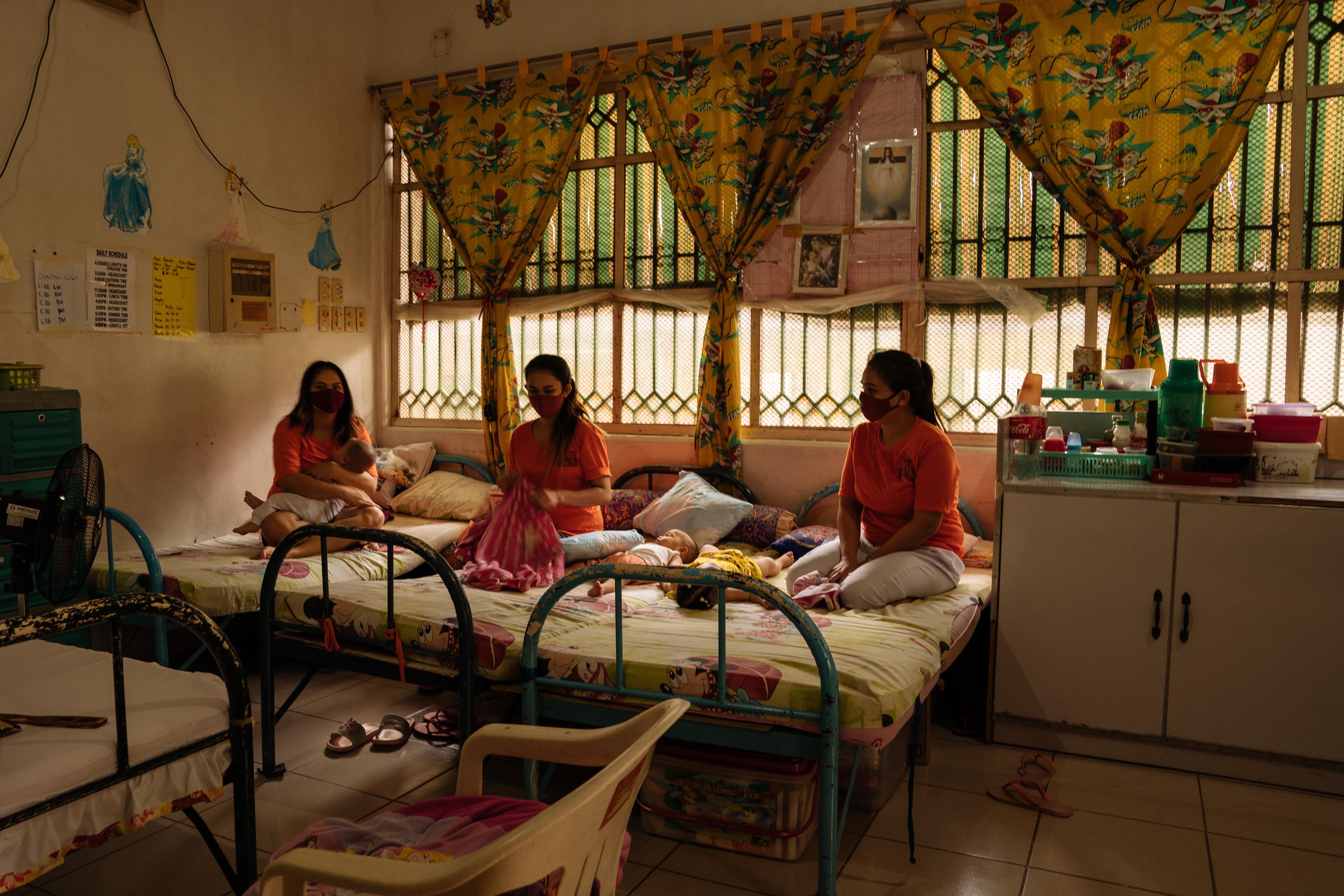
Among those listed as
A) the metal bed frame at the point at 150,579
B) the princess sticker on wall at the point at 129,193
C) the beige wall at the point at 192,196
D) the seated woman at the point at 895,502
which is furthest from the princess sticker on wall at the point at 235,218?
the seated woman at the point at 895,502

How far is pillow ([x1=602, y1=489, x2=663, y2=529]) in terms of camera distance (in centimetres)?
446

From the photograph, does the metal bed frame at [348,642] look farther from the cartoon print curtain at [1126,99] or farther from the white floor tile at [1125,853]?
the cartoon print curtain at [1126,99]

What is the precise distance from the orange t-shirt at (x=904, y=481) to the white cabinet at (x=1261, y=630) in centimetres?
75

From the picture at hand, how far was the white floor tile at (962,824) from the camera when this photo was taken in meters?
2.55

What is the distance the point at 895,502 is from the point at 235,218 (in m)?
3.63

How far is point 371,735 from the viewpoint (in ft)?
10.9

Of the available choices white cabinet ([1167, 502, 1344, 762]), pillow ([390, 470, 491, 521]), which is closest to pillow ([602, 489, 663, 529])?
pillow ([390, 470, 491, 521])

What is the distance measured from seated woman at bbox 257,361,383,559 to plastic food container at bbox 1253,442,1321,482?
11.6 feet

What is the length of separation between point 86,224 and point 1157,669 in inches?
185

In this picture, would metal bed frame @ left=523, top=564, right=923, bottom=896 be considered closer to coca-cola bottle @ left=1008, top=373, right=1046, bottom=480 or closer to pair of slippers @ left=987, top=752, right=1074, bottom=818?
pair of slippers @ left=987, top=752, right=1074, bottom=818

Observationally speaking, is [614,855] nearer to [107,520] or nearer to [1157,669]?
[1157,669]

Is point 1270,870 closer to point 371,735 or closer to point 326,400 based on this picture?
point 371,735

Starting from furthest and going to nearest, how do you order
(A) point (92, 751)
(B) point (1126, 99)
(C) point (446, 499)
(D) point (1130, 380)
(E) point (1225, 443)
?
(C) point (446, 499), (B) point (1126, 99), (D) point (1130, 380), (E) point (1225, 443), (A) point (92, 751)

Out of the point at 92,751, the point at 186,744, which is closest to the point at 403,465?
the point at 186,744
